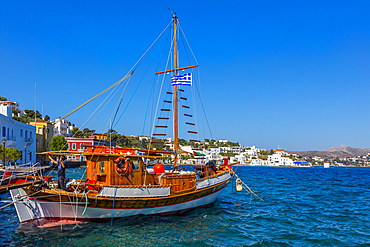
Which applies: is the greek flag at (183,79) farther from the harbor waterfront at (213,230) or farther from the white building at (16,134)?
the white building at (16,134)

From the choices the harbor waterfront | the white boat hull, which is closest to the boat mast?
the harbor waterfront

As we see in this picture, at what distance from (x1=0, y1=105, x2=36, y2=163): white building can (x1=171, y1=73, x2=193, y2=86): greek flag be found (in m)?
26.6

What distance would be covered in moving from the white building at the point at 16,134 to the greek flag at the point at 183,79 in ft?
87.3

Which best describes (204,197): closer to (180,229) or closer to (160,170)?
(160,170)

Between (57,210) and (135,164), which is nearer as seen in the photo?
(57,210)

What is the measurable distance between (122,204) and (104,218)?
109 cm

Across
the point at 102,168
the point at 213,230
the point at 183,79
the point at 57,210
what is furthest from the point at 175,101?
the point at 57,210

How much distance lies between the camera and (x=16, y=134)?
4794 cm

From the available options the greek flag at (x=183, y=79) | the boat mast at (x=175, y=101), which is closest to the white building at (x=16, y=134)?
the boat mast at (x=175, y=101)

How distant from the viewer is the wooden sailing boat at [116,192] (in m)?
15.2

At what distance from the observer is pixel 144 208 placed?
57.4 ft

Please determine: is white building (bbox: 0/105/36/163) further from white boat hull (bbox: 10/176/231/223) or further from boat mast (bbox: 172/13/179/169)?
white boat hull (bbox: 10/176/231/223)

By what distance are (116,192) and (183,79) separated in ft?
32.0

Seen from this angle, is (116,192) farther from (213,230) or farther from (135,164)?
(213,230)
